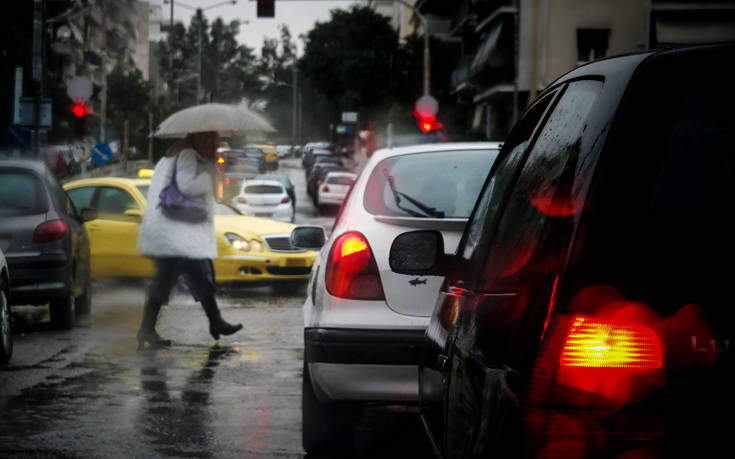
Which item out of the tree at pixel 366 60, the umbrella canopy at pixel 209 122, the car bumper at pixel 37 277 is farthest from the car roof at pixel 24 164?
the tree at pixel 366 60

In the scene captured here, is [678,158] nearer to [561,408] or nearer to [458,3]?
[561,408]

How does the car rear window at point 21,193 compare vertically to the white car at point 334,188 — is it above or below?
above

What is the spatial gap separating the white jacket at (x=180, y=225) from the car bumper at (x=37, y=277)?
1.34 metres

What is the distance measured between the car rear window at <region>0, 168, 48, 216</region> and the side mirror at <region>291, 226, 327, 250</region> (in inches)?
180

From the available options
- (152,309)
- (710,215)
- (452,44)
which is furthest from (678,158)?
(452,44)

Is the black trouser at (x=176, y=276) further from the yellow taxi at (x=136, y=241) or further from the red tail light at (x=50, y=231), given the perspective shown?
the yellow taxi at (x=136, y=241)

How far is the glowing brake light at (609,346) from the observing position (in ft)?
7.79

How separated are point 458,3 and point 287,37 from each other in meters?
132

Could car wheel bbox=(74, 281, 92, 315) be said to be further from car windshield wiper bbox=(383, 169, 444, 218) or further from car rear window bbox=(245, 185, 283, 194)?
car rear window bbox=(245, 185, 283, 194)

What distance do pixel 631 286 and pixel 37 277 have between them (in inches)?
395

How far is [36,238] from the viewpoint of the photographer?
1185 cm

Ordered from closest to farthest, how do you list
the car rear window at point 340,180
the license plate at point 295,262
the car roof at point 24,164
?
1. the car roof at point 24,164
2. the license plate at point 295,262
3. the car rear window at point 340,180

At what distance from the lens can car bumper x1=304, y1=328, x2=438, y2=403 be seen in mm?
6008

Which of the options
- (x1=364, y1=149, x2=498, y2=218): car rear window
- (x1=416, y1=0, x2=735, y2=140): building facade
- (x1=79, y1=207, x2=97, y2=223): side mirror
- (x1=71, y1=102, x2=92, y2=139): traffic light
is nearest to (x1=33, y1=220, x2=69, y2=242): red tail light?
(x1=79, y1=207, x2=97, y2=223): side mirror
